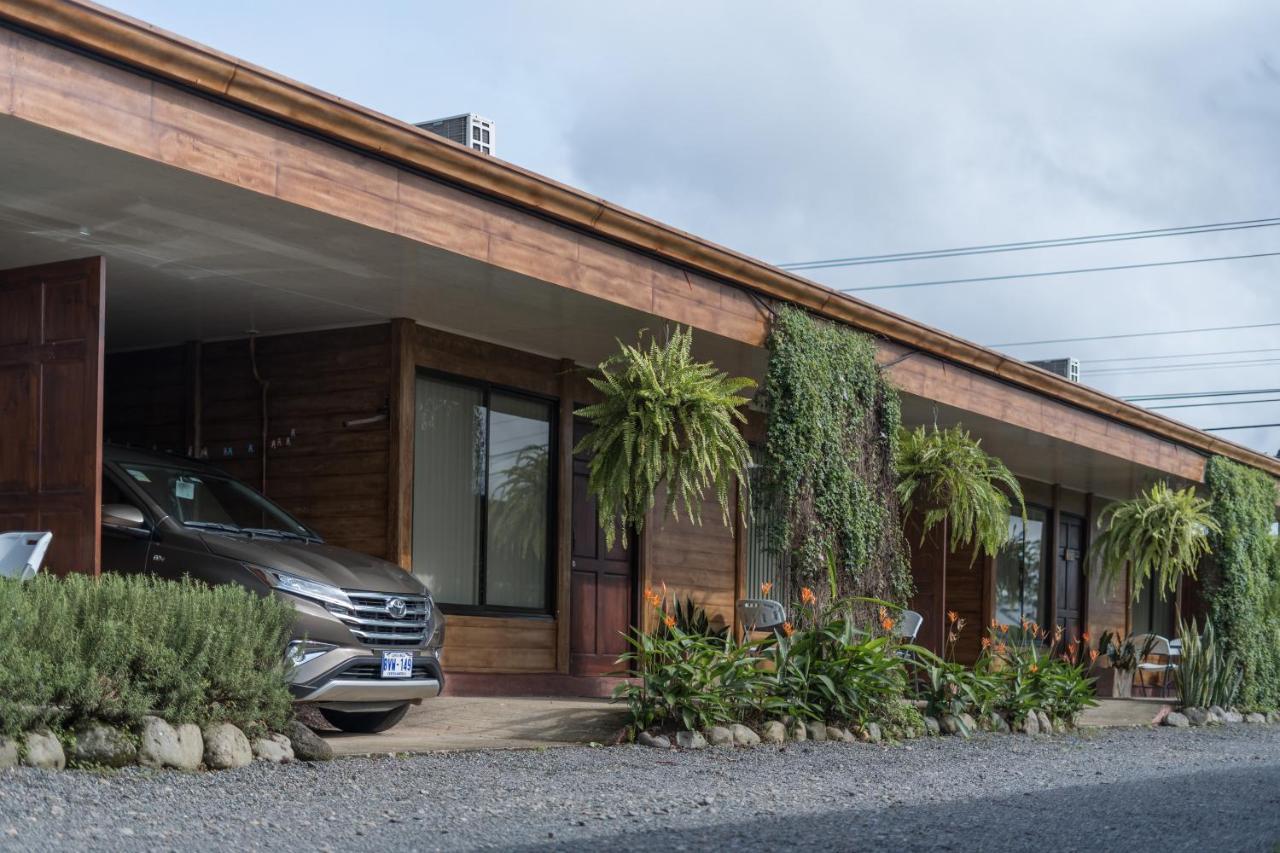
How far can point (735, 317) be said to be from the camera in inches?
483

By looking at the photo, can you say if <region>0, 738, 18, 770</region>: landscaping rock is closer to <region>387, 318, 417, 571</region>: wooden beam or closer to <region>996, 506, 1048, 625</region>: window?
<region>387, 318, 417, 571</region>: wooden beam

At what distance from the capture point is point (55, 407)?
950 centimetres

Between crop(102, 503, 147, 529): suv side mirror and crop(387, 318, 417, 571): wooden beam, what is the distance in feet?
9.39

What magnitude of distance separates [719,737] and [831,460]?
3034 mm

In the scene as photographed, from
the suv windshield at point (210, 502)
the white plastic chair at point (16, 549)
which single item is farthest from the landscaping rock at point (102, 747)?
the suv windshield at point (210, 502)

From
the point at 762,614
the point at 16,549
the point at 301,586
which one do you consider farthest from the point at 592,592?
the point at 16,549

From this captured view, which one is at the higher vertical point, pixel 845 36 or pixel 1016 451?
pixel 845 36

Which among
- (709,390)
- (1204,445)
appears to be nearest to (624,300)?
(709,390)

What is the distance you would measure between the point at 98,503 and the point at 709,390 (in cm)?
414

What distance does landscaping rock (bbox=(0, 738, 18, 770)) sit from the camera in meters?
6.80

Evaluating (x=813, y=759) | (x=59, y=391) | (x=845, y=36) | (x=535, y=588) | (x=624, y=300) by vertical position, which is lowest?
(x=813, y=759)

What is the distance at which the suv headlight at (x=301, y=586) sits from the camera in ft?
30.2

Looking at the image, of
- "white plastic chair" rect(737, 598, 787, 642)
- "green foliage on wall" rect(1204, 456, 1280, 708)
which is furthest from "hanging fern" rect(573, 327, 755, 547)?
"green foliage on wall" rect(1204, 456, 1280, 708)

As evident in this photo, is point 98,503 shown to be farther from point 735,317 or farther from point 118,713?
point 735,317
